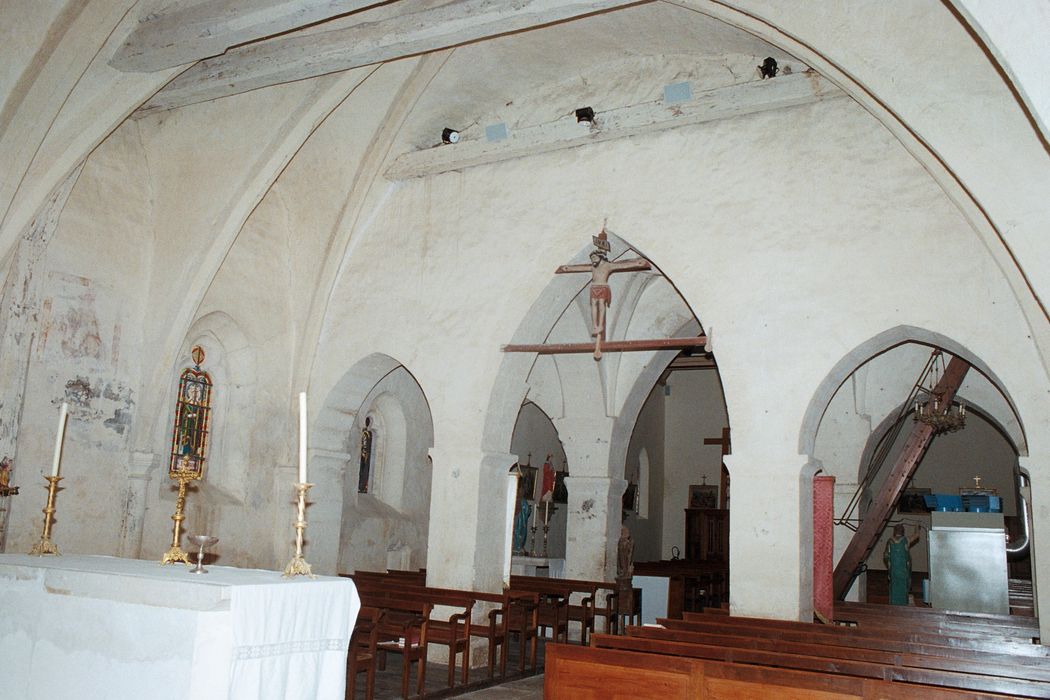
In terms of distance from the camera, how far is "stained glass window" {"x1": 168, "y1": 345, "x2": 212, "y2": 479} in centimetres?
1273

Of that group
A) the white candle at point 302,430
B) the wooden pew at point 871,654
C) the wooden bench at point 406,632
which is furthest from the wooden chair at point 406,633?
the white candle at point 302,430

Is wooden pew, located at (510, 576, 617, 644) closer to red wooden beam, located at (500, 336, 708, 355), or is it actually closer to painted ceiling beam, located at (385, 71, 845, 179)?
red wooden beam, located at (500, 336, 708, 355)

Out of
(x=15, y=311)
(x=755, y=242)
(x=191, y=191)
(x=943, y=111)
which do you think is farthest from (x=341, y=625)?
(x=191, y=191)

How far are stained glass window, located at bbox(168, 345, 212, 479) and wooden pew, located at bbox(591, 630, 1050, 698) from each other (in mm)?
7935

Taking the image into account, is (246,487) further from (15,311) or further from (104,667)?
(104,667)

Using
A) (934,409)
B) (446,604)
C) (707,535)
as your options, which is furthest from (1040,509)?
(707,535)

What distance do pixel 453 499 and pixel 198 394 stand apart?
13.6ft

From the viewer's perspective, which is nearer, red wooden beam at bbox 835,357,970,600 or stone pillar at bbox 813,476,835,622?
stone pillar at bbox 813,476,835,622

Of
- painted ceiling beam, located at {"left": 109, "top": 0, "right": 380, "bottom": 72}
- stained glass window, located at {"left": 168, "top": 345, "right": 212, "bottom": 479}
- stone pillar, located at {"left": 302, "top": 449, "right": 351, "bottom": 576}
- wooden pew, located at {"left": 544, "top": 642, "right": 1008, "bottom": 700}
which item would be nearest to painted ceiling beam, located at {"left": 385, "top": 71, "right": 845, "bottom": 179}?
painted ceiling beam, located at {"left": 109, "top": 0, "right": 380, "bottom": 72}

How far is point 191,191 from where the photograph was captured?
11930 millimetres

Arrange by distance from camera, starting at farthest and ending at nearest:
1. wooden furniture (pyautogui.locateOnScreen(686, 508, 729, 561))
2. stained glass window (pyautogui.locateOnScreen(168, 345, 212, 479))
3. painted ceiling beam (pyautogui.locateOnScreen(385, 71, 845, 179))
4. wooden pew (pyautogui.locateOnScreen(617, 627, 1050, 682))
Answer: wooden furniture (pyautogui.locateOnScreen(686, 508, 729, 561))
stained glass window (pyautogui.locateOnScreen(168, 345, 212, 479))
painted ceiling beam (pyautogui.locateOnScreen(385, 71, 845, 179))
wooden pew (pyautogui.locateOnScreen(617, 627, 1050, 682))

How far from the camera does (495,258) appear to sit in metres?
11.8

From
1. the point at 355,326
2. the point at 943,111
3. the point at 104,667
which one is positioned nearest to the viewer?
the point at 104,667

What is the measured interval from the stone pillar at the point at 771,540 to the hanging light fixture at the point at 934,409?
3.11 meters
